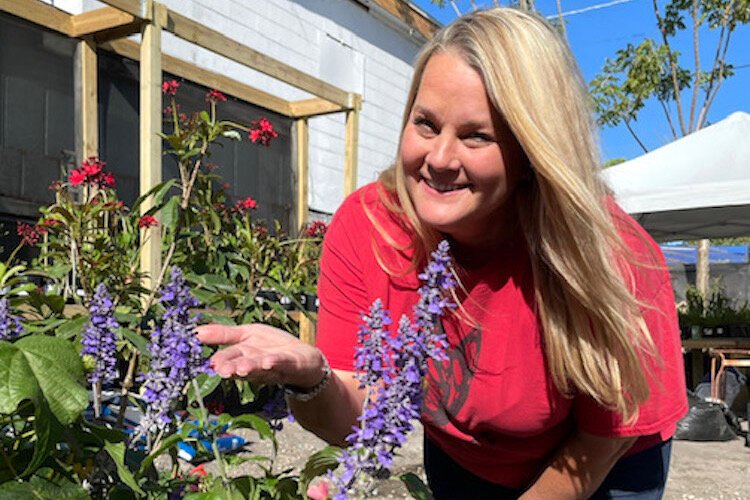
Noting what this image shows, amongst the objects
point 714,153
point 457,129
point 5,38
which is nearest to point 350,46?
point 714,153

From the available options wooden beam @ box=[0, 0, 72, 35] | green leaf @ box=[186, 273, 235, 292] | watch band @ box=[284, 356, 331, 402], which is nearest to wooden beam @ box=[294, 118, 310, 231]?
wooden beam @ box=[0, 0, 72, 35]

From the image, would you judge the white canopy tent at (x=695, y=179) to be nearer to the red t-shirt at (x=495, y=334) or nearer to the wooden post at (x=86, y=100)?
the wooden post at (x=86, y=100)

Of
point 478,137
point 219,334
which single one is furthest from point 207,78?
point 219,334

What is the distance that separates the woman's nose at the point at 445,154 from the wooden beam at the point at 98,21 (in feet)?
12.2

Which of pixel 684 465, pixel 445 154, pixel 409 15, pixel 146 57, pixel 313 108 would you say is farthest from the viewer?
pixel 409 15

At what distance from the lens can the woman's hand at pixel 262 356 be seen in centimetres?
96

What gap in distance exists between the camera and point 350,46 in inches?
374

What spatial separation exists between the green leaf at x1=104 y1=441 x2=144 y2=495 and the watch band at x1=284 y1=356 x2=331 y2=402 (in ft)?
0.97

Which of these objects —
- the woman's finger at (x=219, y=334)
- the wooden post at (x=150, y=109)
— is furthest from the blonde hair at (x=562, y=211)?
the wooden post at (x=150, y=109)

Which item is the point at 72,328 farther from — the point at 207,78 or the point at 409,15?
the point at 409,15

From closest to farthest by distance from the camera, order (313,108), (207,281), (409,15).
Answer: (207,281) < (313,108) < (409,15)

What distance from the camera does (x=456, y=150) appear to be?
4.63ft

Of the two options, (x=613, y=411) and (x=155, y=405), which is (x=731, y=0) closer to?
(x=613, y=411)

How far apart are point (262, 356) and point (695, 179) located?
5.97 meters
